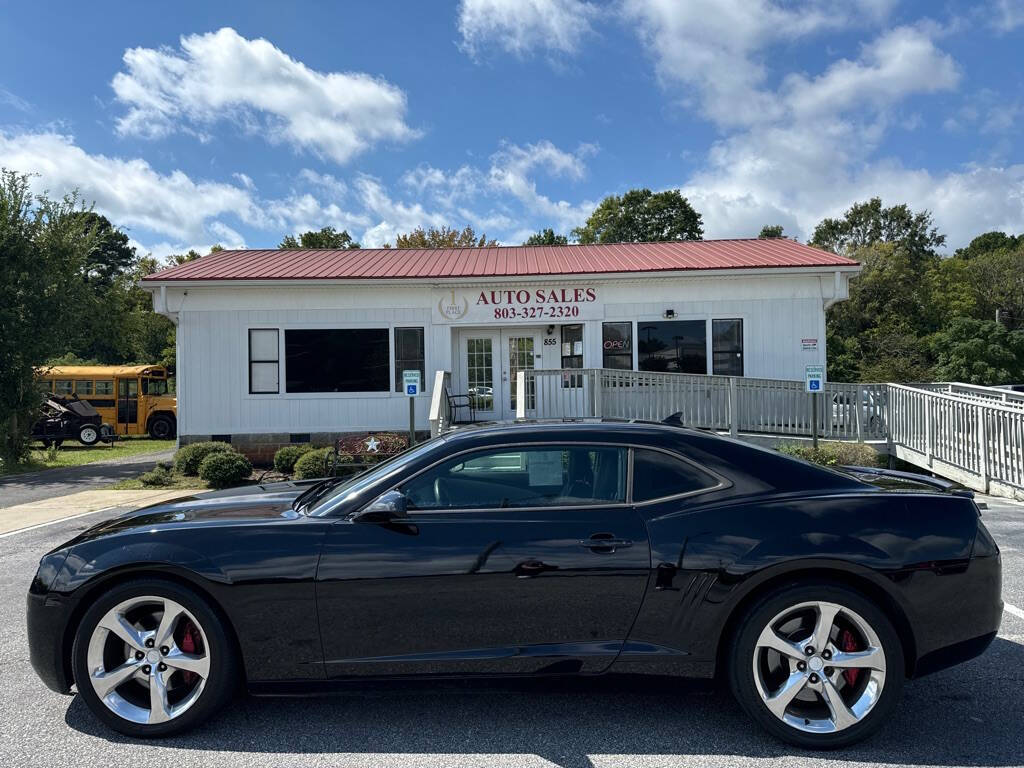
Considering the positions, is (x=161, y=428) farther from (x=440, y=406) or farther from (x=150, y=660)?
(x=150, y=660)

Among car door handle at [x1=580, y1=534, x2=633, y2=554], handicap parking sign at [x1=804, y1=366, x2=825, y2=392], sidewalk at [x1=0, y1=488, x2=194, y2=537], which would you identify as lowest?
sidewalk at [x1=0, y1=488, x2=194, y2=537]

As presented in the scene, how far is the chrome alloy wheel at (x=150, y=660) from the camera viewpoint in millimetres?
3166

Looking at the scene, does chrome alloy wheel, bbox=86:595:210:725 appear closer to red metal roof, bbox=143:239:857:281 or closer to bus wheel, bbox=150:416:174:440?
red metal roof, bbox=143:239:857:281

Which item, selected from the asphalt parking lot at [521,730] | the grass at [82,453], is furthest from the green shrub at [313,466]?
the grass at [82,453]

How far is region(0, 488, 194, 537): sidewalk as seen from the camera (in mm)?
9156

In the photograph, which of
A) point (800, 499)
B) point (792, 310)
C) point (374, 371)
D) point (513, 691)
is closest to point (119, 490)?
point (374, 371)

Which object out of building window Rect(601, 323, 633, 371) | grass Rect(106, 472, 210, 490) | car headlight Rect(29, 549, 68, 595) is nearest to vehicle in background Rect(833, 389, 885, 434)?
building window Rect(601, 323, 633, 371)

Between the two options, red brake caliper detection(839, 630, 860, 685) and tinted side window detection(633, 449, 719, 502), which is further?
tinted side window detection(633, 449, 719, 502)

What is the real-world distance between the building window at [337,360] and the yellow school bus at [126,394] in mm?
14641

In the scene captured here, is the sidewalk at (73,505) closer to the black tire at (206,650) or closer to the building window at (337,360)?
the building window at (337,360)

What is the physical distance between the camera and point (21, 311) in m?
16.2

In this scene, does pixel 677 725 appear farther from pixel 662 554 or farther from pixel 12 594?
pixel 12 594

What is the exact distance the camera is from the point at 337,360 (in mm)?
14031

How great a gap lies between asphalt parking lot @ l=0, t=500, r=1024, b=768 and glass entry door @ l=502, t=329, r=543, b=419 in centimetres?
1110
